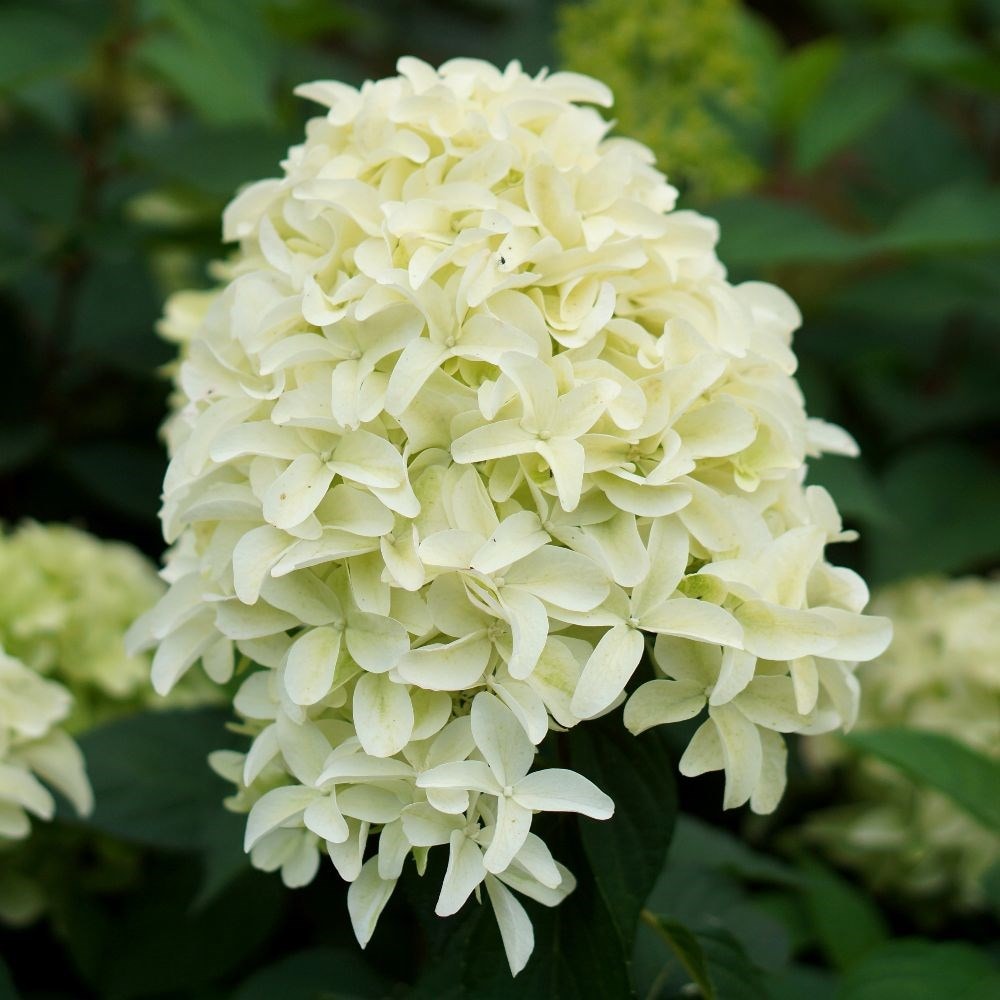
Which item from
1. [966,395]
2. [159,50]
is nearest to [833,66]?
[966,395]

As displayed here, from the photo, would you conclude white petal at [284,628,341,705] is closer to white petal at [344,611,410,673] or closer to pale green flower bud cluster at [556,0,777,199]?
white petal at [344,611,410,673]

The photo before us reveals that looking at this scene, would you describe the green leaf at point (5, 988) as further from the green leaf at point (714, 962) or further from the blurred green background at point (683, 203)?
the blurred green background at point (683, 203)

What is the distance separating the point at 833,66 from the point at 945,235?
637mm

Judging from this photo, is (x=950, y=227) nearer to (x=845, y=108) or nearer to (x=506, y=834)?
(x=845, y=108)

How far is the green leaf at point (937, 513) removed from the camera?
1498mm

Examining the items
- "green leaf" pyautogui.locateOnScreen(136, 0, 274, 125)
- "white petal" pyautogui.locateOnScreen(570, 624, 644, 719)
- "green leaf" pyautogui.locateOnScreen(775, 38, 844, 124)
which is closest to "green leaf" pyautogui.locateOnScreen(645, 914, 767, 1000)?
"white petal" pyautogui.locateOnScreen(570, 624, 644, 719)

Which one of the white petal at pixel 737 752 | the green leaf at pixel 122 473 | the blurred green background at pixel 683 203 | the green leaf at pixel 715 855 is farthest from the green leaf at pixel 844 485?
the green leaf at pixel 122 473

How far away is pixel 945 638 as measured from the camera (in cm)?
128

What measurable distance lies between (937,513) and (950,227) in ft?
1.21

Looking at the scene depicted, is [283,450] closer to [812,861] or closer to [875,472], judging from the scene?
[812,861]

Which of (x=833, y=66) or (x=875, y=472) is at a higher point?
(x=833, y=66)

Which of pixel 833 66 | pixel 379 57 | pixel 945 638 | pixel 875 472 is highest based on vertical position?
pixel 379 57

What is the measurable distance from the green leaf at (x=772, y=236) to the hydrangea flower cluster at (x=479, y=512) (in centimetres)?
60

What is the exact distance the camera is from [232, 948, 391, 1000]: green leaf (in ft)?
3.15
